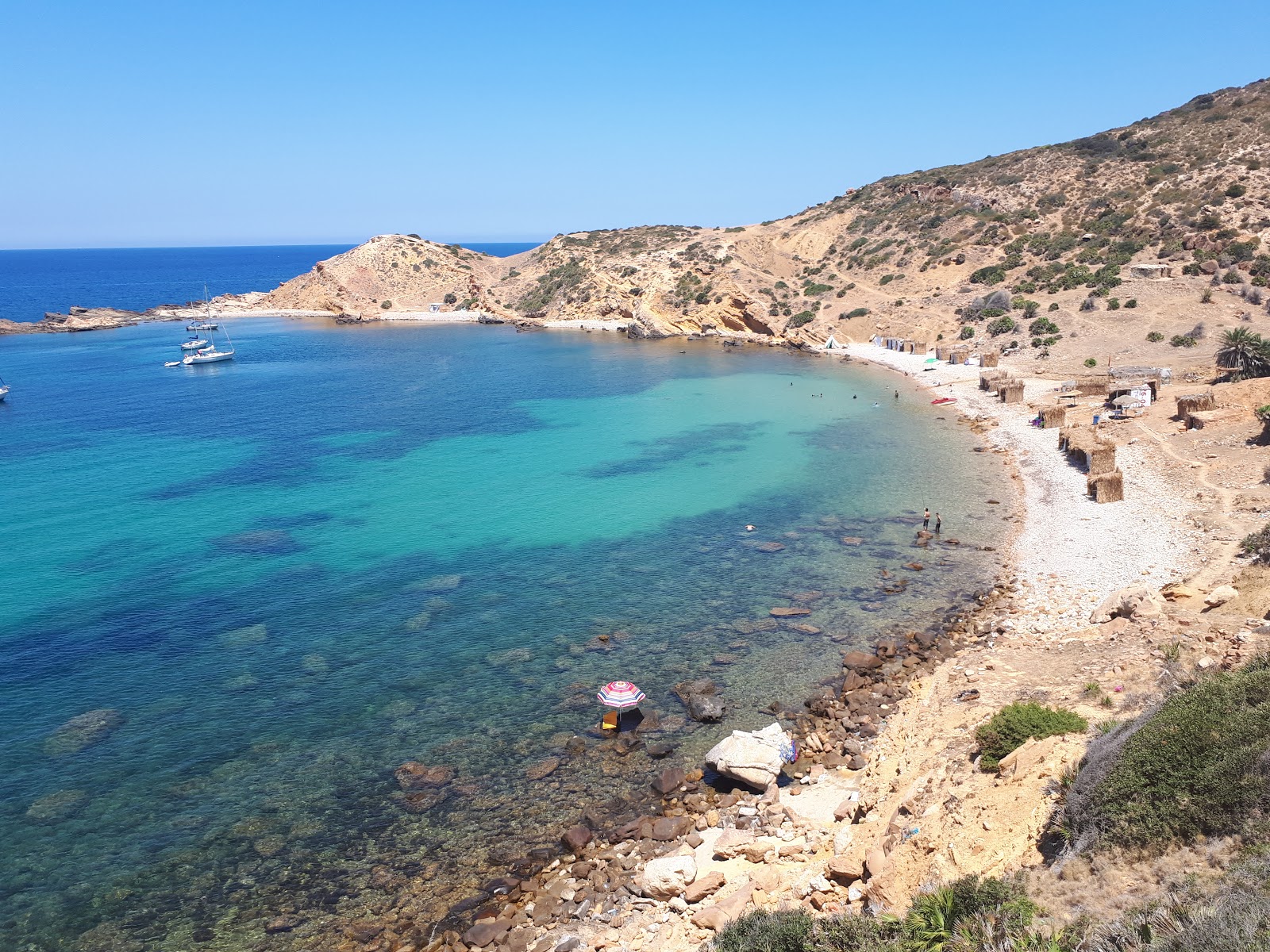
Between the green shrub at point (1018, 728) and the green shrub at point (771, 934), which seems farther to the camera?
the green shrub at point (1018, 728)

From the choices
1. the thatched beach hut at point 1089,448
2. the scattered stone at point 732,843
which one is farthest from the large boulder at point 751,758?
the thatched beach hut at point 1089,448

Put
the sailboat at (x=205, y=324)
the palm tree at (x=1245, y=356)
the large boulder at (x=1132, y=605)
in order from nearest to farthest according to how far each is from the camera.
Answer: the large boulder at (x=1132, y=605), the palm tree at (x=1245, y=356), the sailboat at (x=205, y=324)

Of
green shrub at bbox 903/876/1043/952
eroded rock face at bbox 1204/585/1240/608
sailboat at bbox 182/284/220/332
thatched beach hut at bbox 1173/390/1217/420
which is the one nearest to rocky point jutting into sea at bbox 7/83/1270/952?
eroded rock face at bbox 1204/585/1240/608

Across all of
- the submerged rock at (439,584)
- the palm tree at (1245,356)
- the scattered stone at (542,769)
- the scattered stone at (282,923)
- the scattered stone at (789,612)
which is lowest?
the scattered stone at (282,923)

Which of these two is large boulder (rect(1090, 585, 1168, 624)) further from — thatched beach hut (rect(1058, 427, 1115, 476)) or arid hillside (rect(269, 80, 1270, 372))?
arid hillside (rect(269, 80, 1270, 372))

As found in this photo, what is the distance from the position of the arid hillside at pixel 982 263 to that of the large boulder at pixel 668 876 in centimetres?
5221

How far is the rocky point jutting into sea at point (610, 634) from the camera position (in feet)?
48.2

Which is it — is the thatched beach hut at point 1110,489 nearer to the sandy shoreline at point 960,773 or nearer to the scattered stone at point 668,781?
the sandy shoreline at point 960,773

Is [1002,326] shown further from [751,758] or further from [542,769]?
[542,769]

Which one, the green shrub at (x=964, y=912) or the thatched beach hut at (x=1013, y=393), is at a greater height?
the thatched beach hut at (x=1013, y=393)

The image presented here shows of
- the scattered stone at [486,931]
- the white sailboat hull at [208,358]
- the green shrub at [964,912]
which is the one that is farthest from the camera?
the white sailboat hull at [208,358]

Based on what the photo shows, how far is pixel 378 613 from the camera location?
26422 millimetres

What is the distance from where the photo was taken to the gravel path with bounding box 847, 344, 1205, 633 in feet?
81.5

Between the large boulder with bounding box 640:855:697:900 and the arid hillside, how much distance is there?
5221cm
